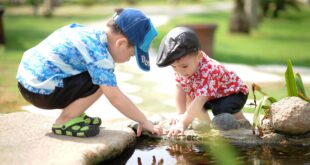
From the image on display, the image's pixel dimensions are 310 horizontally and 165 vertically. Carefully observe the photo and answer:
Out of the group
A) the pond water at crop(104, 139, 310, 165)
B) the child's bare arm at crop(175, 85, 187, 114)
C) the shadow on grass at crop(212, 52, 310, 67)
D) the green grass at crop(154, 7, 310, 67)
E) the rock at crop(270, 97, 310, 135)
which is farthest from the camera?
the green grass at crop(154, 7, 310, 67)

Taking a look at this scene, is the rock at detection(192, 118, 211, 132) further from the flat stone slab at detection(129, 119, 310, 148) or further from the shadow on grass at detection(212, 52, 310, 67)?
the shadow on grass at detection(212, 52, 310, 67)

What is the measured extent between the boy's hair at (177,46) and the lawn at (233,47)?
4.75 feet

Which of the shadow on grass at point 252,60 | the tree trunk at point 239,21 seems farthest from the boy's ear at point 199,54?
the tree trunk at point 239,21

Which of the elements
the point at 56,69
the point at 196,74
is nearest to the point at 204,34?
the point at 196,74

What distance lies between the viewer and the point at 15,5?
25438 mm

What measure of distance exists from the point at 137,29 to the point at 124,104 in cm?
48

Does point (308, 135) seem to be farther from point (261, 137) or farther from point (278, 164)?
point (278, 164)

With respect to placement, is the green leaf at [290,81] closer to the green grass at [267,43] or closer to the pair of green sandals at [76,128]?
the pair of green sandals at [76,128]

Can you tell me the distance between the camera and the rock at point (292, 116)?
3.24m

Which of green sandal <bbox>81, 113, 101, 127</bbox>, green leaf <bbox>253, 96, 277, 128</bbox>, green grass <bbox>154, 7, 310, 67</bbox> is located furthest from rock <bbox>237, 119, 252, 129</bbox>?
green grass <bbox>154, 7, 310, 67</bbox>

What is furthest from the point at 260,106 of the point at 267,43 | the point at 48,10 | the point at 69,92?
the point at 48,10

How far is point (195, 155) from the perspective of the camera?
3123mm

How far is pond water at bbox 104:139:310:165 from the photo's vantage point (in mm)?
2996

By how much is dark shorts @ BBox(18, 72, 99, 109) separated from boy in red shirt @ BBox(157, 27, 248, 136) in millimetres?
514
